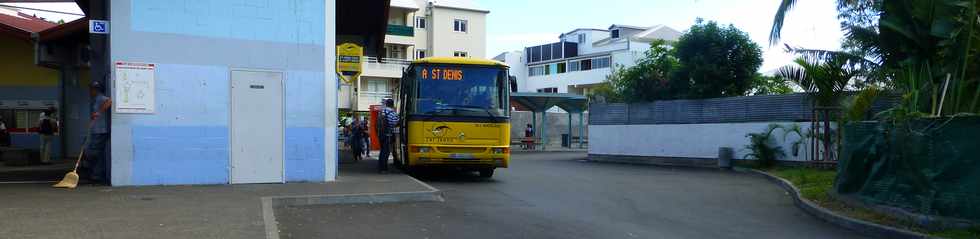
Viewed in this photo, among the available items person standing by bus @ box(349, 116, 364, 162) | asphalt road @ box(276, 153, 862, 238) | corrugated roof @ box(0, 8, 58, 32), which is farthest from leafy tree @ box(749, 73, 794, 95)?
corrugated roof @ box(0, 8, 58, 32)

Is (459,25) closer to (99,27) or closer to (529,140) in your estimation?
(529,140)

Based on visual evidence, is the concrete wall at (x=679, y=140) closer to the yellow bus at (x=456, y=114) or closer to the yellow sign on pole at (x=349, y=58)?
the yellow bus at (x=456, y=114)

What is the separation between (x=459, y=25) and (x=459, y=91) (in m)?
40.5

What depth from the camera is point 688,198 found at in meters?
12.6

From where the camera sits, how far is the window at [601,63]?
195 feet

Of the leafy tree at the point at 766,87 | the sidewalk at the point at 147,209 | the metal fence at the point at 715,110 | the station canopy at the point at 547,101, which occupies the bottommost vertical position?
the sidewalk at the point at 147,209

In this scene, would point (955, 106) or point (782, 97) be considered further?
point (782, 97)

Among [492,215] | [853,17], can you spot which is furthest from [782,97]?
[492,215]

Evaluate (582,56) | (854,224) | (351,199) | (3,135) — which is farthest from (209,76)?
(582,56)

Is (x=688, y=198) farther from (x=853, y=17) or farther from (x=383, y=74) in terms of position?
(x=383, y=74)

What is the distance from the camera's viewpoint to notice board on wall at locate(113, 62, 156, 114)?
1077cm

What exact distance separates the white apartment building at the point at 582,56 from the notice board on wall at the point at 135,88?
4778 cm

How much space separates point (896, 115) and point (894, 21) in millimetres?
2667

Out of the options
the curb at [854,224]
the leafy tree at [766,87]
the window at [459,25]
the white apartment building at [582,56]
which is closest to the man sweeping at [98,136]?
the curb at [854,224]
